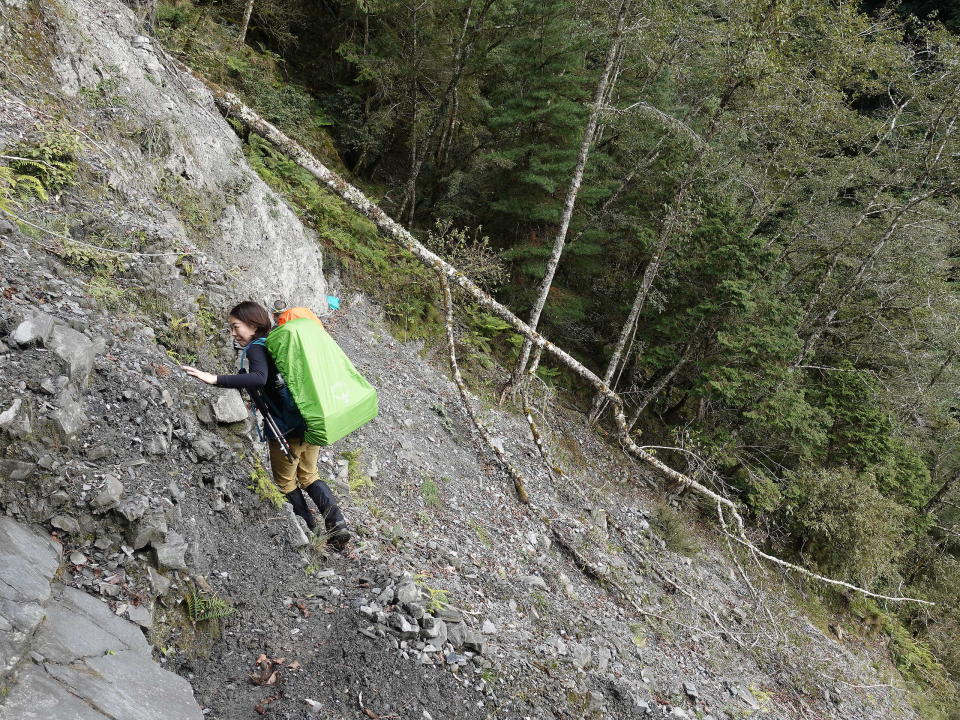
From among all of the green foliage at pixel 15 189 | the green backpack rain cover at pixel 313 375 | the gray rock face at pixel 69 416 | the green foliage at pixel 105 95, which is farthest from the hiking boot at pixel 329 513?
the green foliage at pixel 105 95

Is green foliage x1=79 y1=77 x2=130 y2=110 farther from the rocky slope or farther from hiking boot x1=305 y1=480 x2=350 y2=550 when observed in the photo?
hiking boot x1=305 y1=480 x2=350 y2=550

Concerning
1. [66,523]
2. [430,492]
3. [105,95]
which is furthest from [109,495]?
[105,95]

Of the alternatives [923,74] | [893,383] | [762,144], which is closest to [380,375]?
[762,144]

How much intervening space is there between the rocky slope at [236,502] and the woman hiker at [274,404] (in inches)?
10.0

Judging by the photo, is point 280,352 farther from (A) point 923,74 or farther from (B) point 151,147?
(A) point 923,74

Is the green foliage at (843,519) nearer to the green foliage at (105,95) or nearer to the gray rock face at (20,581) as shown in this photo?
the gray rock face at (20,581)

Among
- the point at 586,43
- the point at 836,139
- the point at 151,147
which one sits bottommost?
the point at 151,147

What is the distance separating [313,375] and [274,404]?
0.59m

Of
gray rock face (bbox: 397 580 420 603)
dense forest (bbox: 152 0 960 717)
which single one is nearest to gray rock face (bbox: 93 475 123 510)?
gray rock face (bbox: 397 580 420 603)

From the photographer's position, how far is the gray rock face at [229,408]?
4.57 meters

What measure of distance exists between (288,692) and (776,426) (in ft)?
39.7

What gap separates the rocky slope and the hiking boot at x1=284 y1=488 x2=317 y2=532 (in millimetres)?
133

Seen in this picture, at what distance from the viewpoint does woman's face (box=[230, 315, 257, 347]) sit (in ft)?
11.7

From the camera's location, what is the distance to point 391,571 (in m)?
4.51
